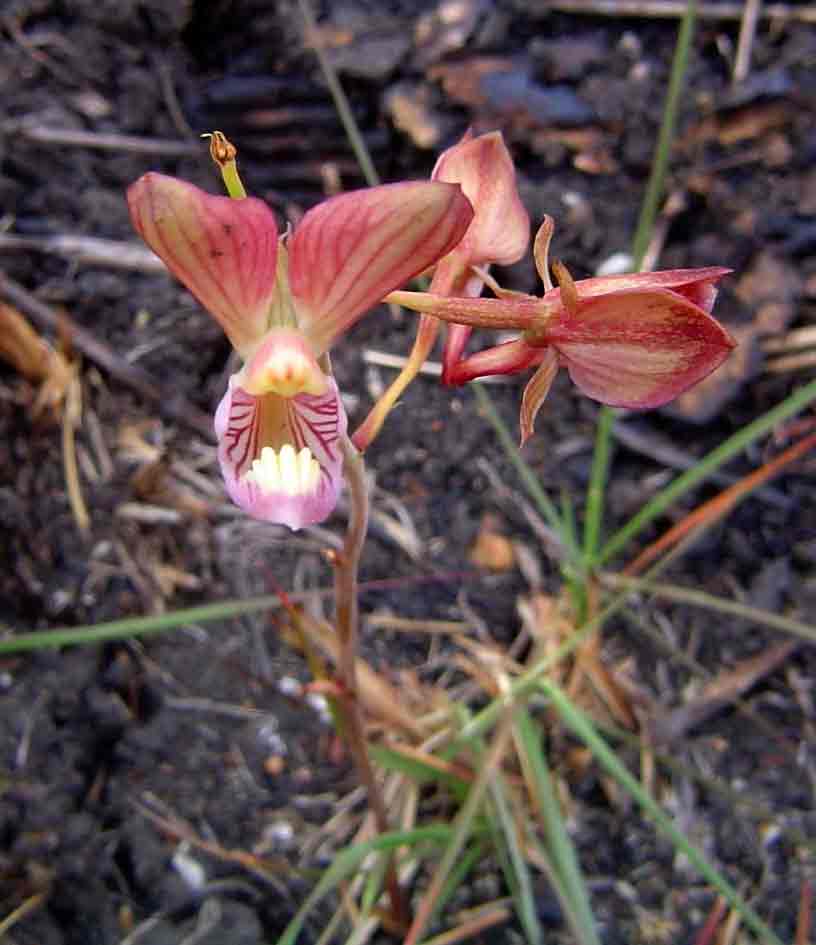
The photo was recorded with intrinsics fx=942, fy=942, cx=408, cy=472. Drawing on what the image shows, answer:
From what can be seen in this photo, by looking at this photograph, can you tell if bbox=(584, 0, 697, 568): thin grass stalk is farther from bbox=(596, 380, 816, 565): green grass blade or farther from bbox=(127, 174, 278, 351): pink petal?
bbox=(127, 174, 278, 351): pink petal

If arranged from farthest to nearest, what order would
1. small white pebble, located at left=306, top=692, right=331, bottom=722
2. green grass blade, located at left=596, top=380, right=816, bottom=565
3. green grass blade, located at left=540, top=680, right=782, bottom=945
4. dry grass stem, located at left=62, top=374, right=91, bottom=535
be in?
dry grass stem, located at left=62, top=374, right=91, bottom=535, small white pebble, located at left=306, top=692, right=331, bottom=722, green grass blade, located at left=596, top=380, right=816, bottom=565, green grass blade, located at left=540, top=680, right=782, bottom=945

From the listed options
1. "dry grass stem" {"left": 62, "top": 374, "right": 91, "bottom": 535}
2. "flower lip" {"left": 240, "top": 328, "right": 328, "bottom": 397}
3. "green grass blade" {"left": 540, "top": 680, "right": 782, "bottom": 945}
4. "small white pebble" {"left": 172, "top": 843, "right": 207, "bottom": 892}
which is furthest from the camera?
"dry grass stem" {"left": 62, "top": 374, "right": 91, "bottom": 535}

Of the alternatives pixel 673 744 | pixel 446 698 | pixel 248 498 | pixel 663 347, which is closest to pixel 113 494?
pixel 446 698

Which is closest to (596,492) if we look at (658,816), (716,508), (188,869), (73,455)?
(716,508)

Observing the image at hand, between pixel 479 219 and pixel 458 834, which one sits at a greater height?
pixel 479 219

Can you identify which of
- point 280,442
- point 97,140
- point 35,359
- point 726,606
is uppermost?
point 97,140

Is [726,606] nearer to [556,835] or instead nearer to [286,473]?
[556,835]

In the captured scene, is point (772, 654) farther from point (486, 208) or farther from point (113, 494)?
point (113, 494)

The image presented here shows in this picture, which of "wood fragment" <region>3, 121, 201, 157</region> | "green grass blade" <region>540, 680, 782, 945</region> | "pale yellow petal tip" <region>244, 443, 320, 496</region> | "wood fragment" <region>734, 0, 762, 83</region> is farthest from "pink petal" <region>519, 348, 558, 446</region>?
"wood fragment" <region>3, 121, 201, 157</region>

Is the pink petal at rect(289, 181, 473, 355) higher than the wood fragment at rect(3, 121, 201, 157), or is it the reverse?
the wood fragment at rect(3, 121, 201, 157)
